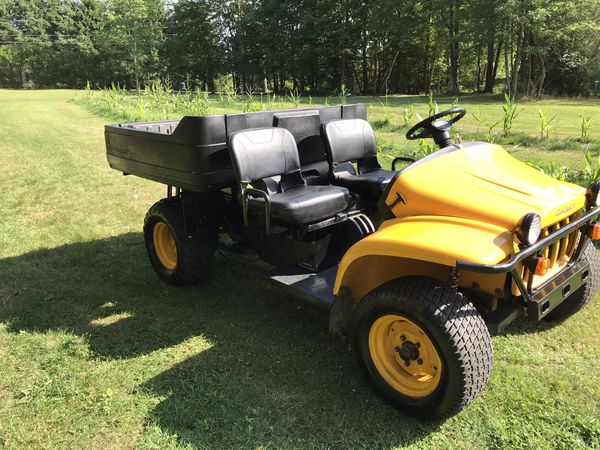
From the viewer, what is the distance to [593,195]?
262 cm

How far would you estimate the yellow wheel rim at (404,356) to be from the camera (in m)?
2.35

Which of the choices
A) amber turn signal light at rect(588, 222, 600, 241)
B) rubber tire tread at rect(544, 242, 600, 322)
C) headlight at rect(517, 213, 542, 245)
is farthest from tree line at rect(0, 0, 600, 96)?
headlight at rect(517, 213, 542, 245)

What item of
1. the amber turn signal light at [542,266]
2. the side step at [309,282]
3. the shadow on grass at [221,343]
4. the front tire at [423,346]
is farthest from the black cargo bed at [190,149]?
the amber turn signal light at [542,266]

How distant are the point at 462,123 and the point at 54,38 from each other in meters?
59.0

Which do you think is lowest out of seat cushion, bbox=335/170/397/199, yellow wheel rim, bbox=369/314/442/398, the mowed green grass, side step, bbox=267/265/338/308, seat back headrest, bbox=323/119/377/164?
the mowed green grass

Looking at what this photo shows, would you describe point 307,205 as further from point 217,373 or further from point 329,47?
point 329,47

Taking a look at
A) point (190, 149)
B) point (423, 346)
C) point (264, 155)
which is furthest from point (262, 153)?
point (423, 346)

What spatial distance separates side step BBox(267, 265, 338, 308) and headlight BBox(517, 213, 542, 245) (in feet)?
3.54

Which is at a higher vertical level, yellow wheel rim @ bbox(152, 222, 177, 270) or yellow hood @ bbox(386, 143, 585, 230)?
yellow hood @ bbox(386, 143, 585, 230)

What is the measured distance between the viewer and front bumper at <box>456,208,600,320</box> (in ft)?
6.46

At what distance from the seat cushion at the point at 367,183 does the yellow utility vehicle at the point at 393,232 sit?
0.01 m

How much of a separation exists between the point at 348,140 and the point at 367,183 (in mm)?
448

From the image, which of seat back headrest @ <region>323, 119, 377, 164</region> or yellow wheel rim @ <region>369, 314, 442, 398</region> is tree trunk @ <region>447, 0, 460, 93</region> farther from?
yellow wheel rim @ <region>369, 314, 442, 398</region>

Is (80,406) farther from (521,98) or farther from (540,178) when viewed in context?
(521,98)
